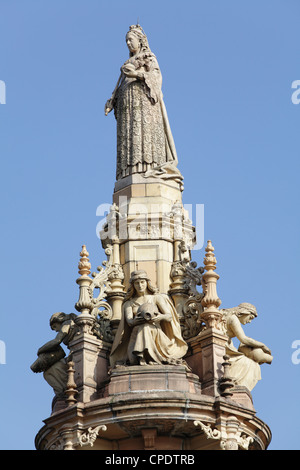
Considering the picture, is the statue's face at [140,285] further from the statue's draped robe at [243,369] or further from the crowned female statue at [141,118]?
the crowned female statue at [141,118]

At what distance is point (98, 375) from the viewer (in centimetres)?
4075

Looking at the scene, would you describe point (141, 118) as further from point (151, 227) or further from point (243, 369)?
point (243, 369)

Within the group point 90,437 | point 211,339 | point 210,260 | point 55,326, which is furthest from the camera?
point 55,326

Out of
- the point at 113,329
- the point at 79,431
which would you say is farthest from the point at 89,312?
the point at 79,431

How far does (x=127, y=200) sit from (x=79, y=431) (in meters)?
7.03

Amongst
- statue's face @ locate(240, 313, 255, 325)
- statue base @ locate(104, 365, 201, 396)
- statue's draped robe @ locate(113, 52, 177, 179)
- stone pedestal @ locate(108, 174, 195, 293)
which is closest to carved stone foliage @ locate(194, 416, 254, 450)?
statue base @ locate(104, 365, 201, 396)

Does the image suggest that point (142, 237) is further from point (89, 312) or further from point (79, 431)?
point (79, 431)

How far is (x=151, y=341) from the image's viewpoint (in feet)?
131

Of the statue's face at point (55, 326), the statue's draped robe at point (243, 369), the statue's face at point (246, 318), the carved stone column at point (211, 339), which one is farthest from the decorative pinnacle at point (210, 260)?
the statue's face at point (55, 326)

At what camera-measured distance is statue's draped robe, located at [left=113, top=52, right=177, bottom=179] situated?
4428cm

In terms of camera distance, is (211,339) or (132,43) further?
(132,43)

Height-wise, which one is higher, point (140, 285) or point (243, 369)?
point (140, 285)

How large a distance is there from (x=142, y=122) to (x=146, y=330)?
23.0ft

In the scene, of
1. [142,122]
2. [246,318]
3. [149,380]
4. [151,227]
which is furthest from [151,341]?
[142,122]
